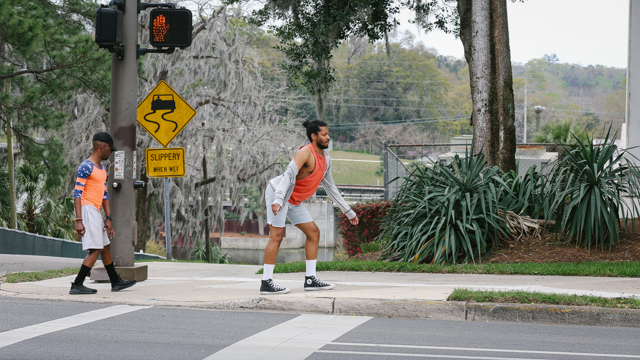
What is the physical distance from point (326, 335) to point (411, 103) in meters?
85.3

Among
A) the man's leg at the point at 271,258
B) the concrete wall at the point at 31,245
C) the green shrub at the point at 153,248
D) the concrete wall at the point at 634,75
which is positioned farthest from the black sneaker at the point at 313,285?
the green shrub at the point at 153,248

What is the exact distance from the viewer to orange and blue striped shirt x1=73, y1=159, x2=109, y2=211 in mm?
7734

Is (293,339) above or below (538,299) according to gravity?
below

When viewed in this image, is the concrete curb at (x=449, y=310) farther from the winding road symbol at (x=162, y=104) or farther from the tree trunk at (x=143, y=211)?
the tree trunk at (x=143, y=211)

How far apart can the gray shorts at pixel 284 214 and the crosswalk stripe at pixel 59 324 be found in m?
1.73

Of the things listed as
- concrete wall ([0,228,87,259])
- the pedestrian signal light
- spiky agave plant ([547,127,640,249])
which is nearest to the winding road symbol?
Answer: the pedestrian signal light

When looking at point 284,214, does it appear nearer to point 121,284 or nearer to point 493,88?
point 121,284

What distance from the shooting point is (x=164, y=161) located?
35.6 feet

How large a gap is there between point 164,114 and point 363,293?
4899 mm

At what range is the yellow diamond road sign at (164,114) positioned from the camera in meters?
10.6

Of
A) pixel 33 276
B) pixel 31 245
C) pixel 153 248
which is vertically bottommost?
pixel 153 248

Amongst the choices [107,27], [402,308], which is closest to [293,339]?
[402,308]

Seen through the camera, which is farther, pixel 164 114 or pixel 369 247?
pixel 369 247

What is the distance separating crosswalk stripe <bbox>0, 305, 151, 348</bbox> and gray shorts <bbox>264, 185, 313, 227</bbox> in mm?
1726
